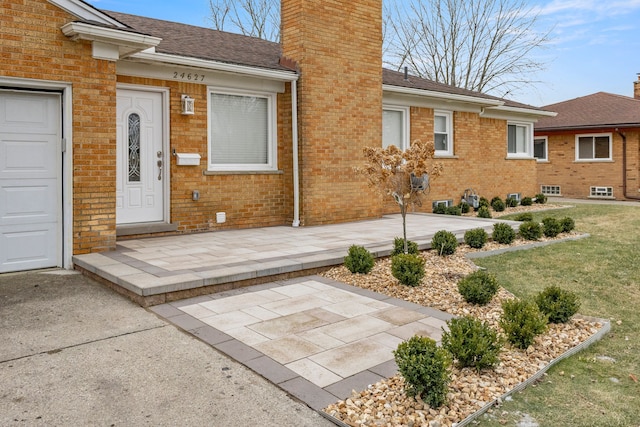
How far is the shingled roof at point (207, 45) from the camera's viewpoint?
9.09 m

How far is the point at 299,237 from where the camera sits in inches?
339

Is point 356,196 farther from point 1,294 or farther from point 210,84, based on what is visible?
point 1,294

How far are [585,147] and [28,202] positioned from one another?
21374 millimetres

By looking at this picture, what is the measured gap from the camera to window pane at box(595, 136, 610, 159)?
830 inches

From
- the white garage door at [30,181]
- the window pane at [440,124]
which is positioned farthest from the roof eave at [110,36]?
the window pane at [440,124]

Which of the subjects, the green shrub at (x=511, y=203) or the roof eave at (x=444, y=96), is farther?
the green shrub at (x=511, y=203)

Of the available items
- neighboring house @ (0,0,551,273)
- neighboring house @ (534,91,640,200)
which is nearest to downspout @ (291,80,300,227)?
neighboring house @ (0,0,551,273)

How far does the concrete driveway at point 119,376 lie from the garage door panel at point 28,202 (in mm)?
1766

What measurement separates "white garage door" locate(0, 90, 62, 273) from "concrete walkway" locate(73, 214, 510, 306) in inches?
22.5

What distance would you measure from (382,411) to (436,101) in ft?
38.8

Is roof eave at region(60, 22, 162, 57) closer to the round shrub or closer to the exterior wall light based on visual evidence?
the exterior wall light

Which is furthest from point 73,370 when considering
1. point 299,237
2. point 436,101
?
point 436,101

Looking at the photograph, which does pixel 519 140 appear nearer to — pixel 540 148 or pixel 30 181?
pixel 540 148

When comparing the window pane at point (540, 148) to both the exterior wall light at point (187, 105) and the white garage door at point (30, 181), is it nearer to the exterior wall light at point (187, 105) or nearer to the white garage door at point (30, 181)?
the exterior wall light at point (187, 105)
